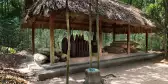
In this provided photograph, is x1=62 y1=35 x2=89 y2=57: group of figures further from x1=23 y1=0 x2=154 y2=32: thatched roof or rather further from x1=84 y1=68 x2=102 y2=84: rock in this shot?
x1=84 y1=68 x2=102 y2=84: rock

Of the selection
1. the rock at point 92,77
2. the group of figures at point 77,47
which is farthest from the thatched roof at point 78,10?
the rock at point 92,77

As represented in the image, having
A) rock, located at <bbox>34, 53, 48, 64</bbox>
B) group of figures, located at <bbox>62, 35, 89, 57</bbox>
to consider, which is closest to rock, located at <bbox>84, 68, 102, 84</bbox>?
rock, located at <bbox>34, 53, 48, 64</bbox>

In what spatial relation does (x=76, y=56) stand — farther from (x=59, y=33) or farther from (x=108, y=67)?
(x=59, y=33)

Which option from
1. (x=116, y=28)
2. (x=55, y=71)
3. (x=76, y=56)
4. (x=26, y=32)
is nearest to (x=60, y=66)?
(x=55, y=71)

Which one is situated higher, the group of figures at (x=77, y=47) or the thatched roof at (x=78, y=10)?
the thatched roof at (x=78, y=10)

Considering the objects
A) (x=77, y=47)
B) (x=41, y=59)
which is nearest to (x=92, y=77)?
(x=41, y=59)

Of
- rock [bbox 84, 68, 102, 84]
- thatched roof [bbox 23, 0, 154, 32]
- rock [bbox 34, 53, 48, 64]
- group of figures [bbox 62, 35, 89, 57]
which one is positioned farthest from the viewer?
group of figures [bbox 62, 35, 89, 57]

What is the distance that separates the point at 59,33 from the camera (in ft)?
54.7

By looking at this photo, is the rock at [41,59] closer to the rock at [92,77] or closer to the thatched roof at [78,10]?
the thatched roof at [78,10]

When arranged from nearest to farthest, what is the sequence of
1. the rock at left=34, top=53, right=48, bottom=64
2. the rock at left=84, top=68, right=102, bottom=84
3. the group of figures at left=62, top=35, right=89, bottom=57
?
the rock at left=84, top=68, right=102, bottom=84 → the rock at left=34, top=53, right=48, bottom=64 → the group of figures at left=62, top=35, right=89, bottom=57

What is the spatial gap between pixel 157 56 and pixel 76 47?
19.8ft

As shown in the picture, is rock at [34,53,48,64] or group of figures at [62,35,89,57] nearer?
rock at [34,53,48,64]

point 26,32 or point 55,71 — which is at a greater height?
point 26,32

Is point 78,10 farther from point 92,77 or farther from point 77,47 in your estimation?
point 92,77
